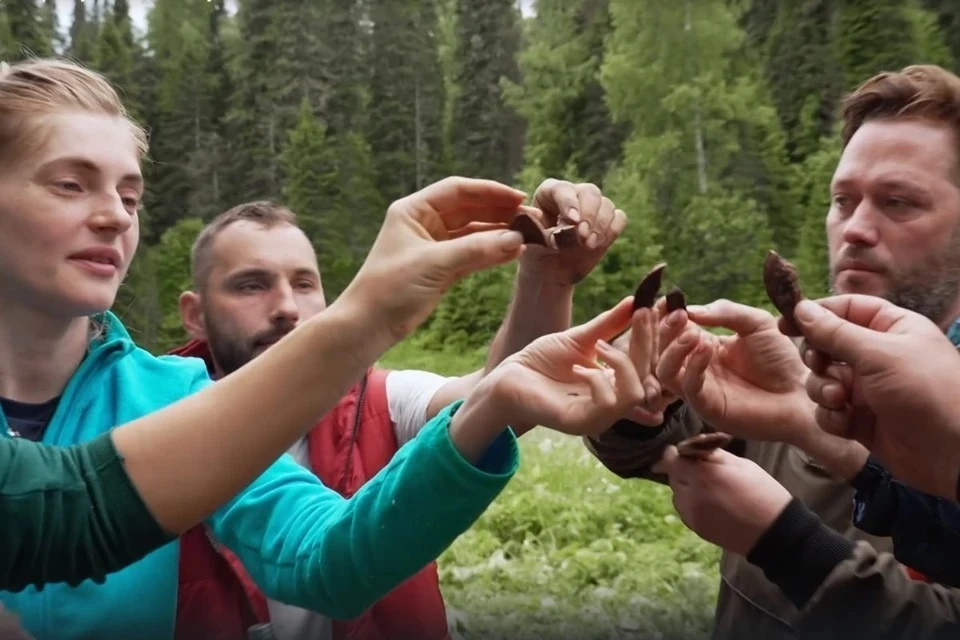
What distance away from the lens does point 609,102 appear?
53.7 inches

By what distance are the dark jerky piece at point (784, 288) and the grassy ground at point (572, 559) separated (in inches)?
23.5

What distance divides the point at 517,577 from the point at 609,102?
0.80 m

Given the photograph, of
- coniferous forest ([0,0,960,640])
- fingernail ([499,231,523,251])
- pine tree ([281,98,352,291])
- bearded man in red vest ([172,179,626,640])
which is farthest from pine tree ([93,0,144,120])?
fingernail ([499,231,523,251])

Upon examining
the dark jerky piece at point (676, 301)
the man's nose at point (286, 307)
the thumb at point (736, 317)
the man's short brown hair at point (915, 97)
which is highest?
the man's short brown hair at point (915, 97)

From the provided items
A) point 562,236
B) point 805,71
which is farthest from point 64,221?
point 805,71

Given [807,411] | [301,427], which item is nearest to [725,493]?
[807,411]

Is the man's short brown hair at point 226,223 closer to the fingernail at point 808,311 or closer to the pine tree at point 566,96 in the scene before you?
the pine tree at point 566,96

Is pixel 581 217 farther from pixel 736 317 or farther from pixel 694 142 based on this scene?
pixel 694 142

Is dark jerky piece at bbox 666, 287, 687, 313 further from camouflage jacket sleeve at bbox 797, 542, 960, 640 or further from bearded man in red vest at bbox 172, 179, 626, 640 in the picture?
camouflage jacket sleeve at bbox 797, 542, 960, 640

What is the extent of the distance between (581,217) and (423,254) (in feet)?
0.79

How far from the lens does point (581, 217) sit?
724 mm

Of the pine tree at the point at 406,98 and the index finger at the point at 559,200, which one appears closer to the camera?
the index finger at the point at 559,200

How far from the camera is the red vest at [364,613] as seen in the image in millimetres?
716

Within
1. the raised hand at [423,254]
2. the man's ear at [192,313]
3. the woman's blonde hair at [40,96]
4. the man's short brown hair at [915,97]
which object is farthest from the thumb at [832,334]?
the man's ear at [192,313]
